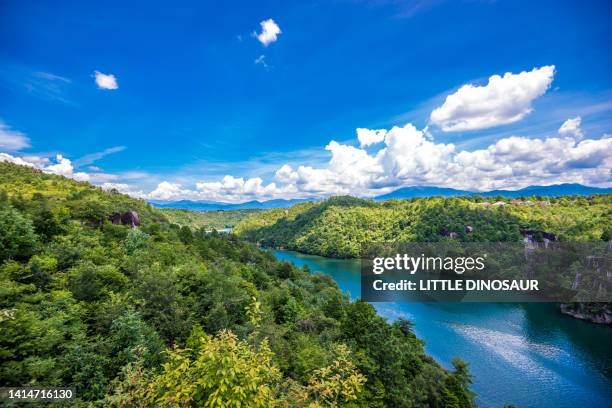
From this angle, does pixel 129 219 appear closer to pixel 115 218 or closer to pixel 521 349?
pixel 115 218

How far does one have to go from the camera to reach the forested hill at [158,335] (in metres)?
4.39

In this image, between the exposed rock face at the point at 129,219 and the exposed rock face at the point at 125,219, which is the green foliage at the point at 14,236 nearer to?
the exposed rock face at the point at 125,219

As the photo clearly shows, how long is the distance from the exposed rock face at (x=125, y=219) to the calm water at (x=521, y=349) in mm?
32845

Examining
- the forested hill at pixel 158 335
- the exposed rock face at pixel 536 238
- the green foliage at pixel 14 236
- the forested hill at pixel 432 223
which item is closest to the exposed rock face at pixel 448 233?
the forested hill at pixel 432 223

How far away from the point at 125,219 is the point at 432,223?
3528 inches

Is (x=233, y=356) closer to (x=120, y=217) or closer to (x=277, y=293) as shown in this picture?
(x=277, y=293)

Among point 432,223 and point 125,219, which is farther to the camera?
point 432,223

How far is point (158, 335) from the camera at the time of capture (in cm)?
1151

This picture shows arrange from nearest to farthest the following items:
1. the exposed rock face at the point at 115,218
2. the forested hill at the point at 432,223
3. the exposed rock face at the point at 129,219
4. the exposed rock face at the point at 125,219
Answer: the exposed rock face at the point at 115,218, the exposed rock face at the point at 125,219, the exposed rock face at the point at 129,219, the forested hill at the point at 432,223

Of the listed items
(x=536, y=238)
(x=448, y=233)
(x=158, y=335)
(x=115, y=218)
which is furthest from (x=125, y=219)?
(x=448, y=233)

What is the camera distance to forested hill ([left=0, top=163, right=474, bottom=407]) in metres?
4.39

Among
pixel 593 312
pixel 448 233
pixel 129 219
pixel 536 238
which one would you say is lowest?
pixel 593 312

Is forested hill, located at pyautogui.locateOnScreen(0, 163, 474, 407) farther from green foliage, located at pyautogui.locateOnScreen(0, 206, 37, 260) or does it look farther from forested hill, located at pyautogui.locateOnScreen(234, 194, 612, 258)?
forested hill, located at pyautogui.locateOnScreen(234, 194, 612, 258)

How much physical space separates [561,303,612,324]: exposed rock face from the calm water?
127 cm
